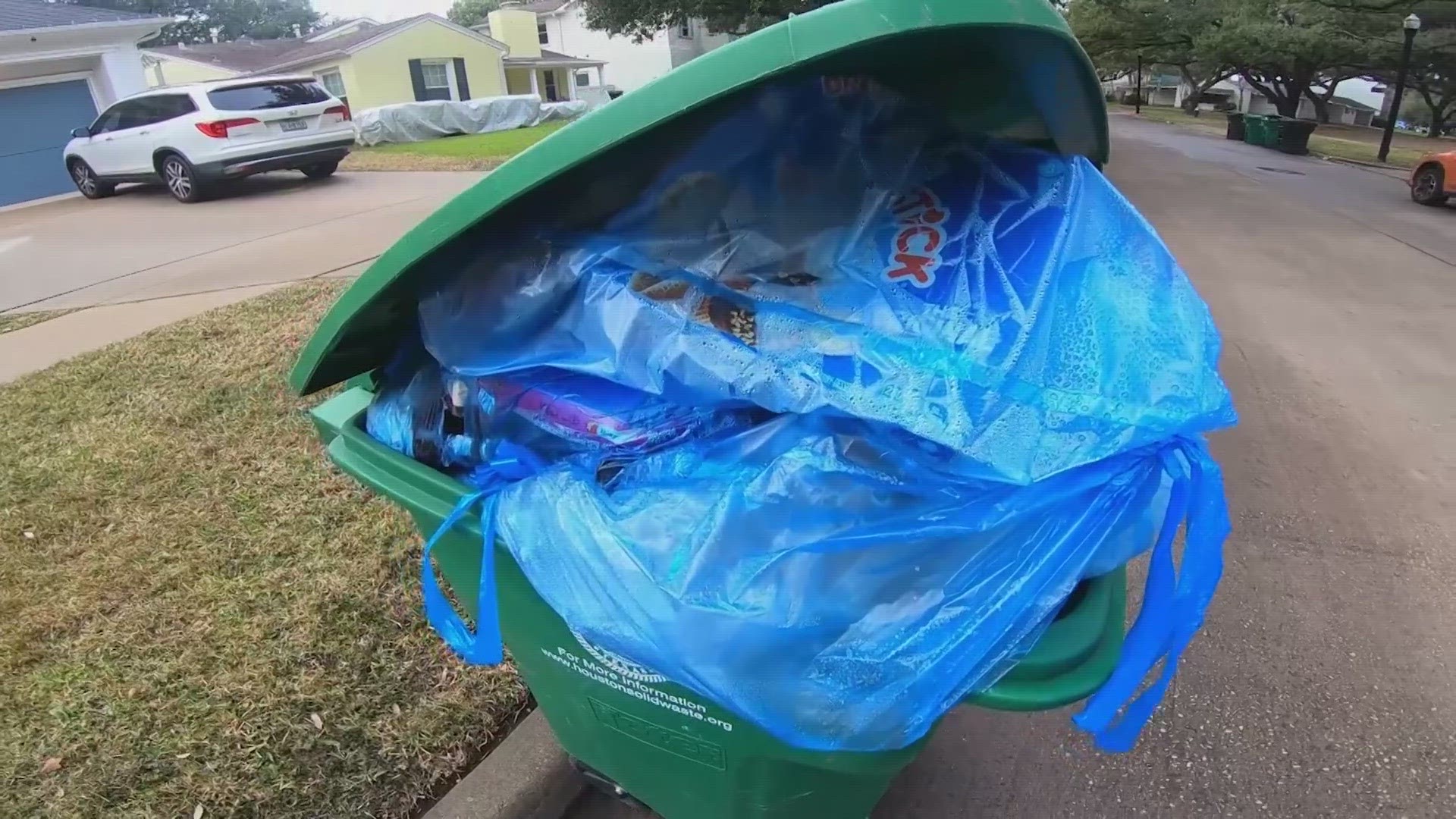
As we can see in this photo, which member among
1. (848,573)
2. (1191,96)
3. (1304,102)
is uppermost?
(848,573)

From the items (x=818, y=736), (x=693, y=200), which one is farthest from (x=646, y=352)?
(x=818, y=736)

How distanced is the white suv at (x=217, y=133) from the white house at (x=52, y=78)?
8.22 feet

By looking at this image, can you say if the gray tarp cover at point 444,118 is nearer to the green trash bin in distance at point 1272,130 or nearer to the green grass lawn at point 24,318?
the green grass lawn at point 24,318

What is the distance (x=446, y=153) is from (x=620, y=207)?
57.0 ft

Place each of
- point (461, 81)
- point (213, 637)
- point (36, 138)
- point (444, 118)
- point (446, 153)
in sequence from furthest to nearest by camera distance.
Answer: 1. point (461, 81)
2. point (444, 118)
3. point (446, 153)
4. point (36, 138)
5. point (213, 637)

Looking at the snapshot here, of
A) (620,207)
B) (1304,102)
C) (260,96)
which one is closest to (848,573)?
(620,207)

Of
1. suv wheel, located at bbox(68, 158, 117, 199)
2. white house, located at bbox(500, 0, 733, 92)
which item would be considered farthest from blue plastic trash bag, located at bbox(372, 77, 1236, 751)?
white house, located at bbox(500, 0, 733, 92)

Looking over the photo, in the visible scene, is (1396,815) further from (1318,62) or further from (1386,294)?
(1318,62)

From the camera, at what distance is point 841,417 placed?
4.09 ft

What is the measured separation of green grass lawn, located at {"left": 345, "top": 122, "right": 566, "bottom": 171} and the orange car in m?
13.0

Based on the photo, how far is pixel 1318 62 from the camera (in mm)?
29016

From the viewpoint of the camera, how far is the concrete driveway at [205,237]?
23.4 ft

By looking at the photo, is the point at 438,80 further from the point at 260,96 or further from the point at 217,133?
the point at 217,133

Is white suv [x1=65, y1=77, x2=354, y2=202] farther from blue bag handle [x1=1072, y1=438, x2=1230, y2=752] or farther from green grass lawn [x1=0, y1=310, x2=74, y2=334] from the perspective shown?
blue bag handle [x1=1072, y1=438, x2=1230, y2=752]
